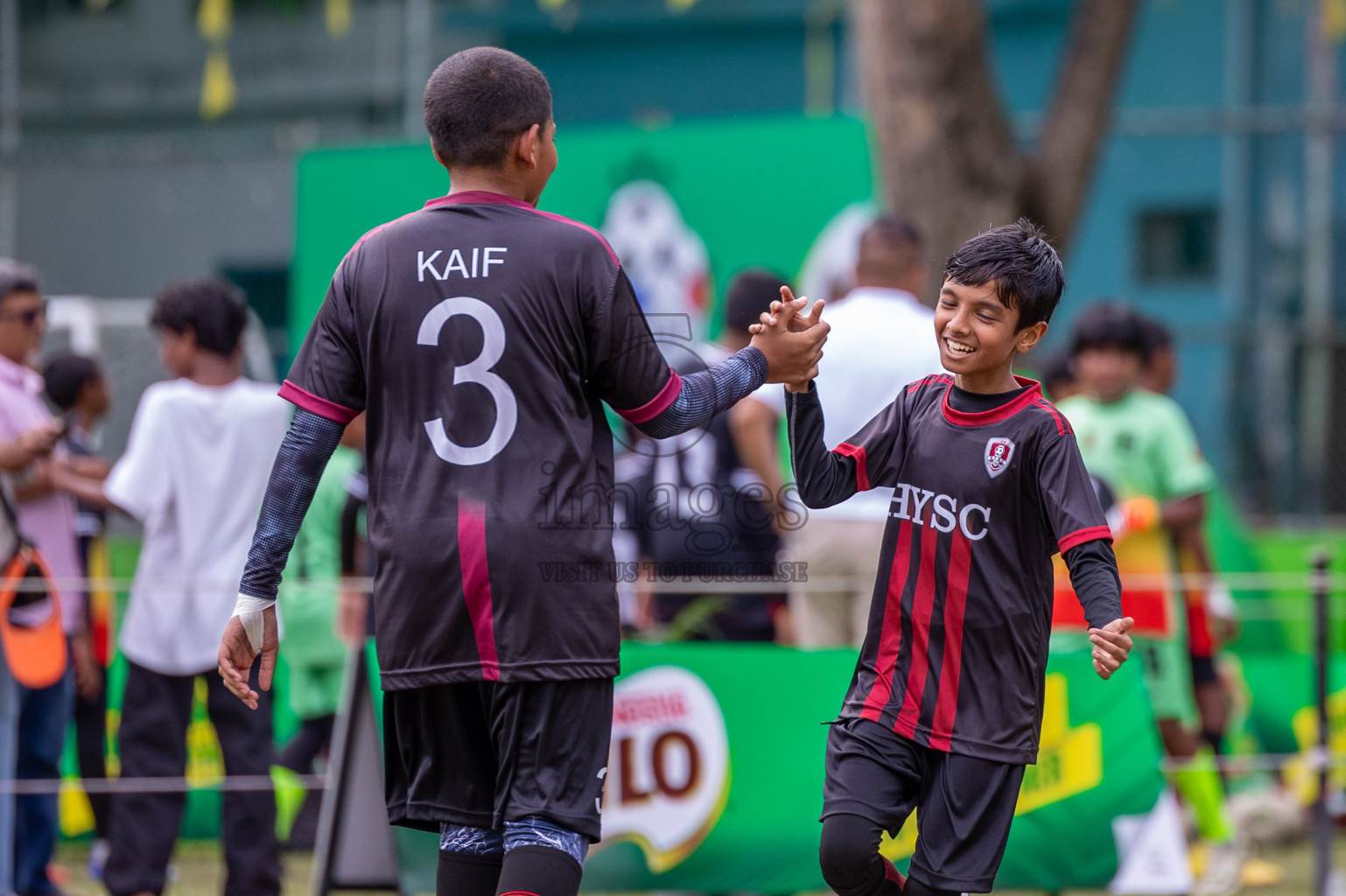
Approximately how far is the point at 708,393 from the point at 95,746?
3.97 meters

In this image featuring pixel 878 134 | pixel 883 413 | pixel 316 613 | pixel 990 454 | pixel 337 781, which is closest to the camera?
pixel 990 454

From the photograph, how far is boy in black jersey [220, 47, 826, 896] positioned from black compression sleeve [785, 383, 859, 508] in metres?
0.23

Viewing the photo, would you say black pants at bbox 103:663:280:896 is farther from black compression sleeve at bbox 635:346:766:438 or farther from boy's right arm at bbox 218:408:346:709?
black compression sleeve at bbox 635:346:766:438

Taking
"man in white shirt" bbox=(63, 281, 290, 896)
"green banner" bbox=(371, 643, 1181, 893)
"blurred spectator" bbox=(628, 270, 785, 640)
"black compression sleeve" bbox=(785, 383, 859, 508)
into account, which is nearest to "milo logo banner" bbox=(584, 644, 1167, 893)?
"green banner" bbox=(371, 643, 1181, 893)

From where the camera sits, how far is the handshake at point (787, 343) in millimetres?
3057

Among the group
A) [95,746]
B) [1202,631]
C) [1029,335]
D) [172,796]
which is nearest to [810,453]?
[1029,335]

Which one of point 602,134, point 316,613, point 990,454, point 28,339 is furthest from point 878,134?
point 990,454

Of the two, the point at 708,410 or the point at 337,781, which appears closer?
the point at 708,410

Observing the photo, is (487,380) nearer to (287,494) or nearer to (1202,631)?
(287,494)

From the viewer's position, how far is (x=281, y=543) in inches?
116

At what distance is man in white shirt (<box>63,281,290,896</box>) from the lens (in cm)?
469

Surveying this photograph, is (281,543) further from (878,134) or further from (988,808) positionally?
(878,134)

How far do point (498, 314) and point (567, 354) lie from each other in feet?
0.51

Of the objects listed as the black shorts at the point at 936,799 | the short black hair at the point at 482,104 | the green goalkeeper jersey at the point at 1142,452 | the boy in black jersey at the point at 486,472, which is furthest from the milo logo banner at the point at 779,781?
the short black hair at the point at 482,104
